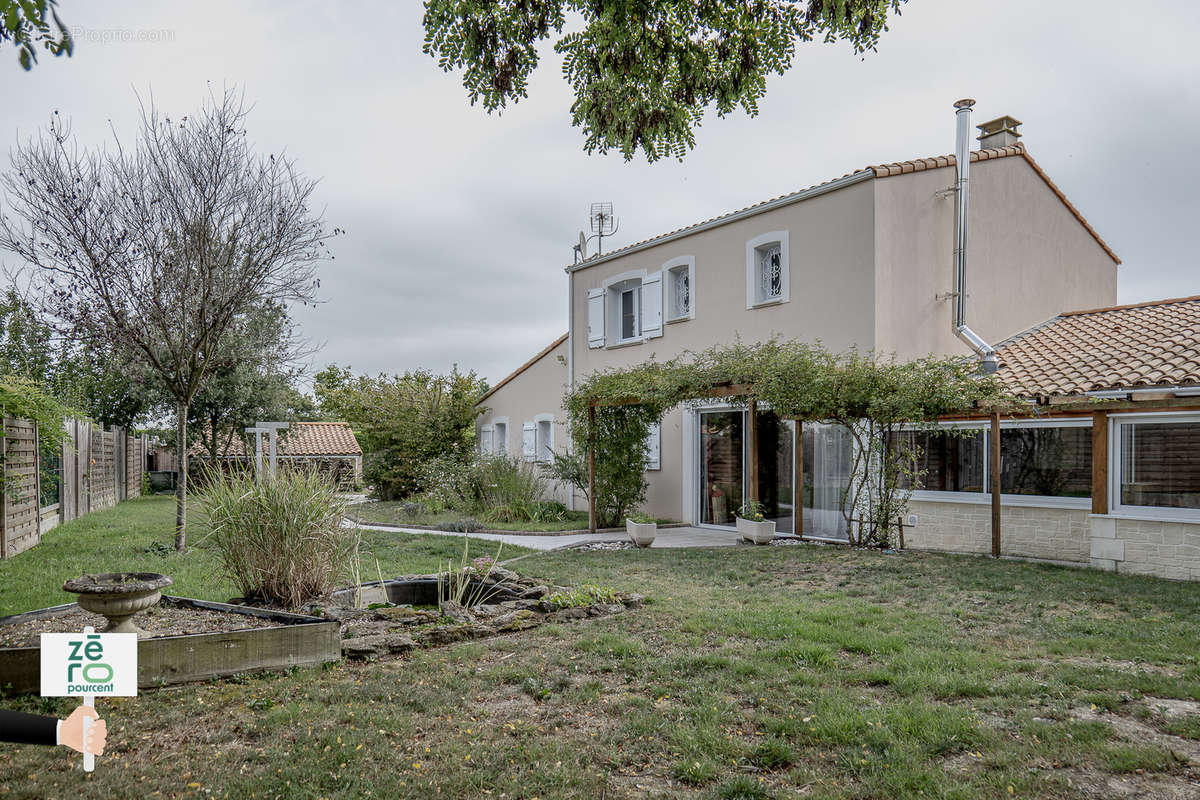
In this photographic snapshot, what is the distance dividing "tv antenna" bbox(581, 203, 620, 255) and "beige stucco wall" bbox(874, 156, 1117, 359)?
326 inches

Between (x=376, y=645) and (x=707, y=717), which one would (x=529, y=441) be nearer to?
(x=376, y=645)

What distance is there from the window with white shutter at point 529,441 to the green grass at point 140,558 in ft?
20.2

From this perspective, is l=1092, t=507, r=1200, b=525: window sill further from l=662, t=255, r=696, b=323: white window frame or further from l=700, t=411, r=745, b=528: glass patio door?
l=662, t=255, r=696, b=323: white window frame

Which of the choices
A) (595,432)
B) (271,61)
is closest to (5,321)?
(595,432)

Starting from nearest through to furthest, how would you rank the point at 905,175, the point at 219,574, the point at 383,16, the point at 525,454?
the point at 383,16 < the point at 219,574 < the point at 905,175 < the point at 525,454

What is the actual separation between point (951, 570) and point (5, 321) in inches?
898

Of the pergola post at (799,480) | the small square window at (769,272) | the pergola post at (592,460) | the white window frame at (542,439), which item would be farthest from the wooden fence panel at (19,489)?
the small square window at (769,272)

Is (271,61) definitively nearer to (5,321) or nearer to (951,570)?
(951,570)

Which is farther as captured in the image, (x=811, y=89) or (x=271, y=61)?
(x=271, y=61)

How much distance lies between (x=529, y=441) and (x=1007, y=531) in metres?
11.2

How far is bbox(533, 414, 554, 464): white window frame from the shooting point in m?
17.9

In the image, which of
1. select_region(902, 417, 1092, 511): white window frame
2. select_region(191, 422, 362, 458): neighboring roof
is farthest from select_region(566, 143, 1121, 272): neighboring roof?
select_region(191, 422, 362, 458): neighboring roof

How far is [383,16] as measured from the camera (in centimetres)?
488

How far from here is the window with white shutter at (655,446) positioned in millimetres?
14672
